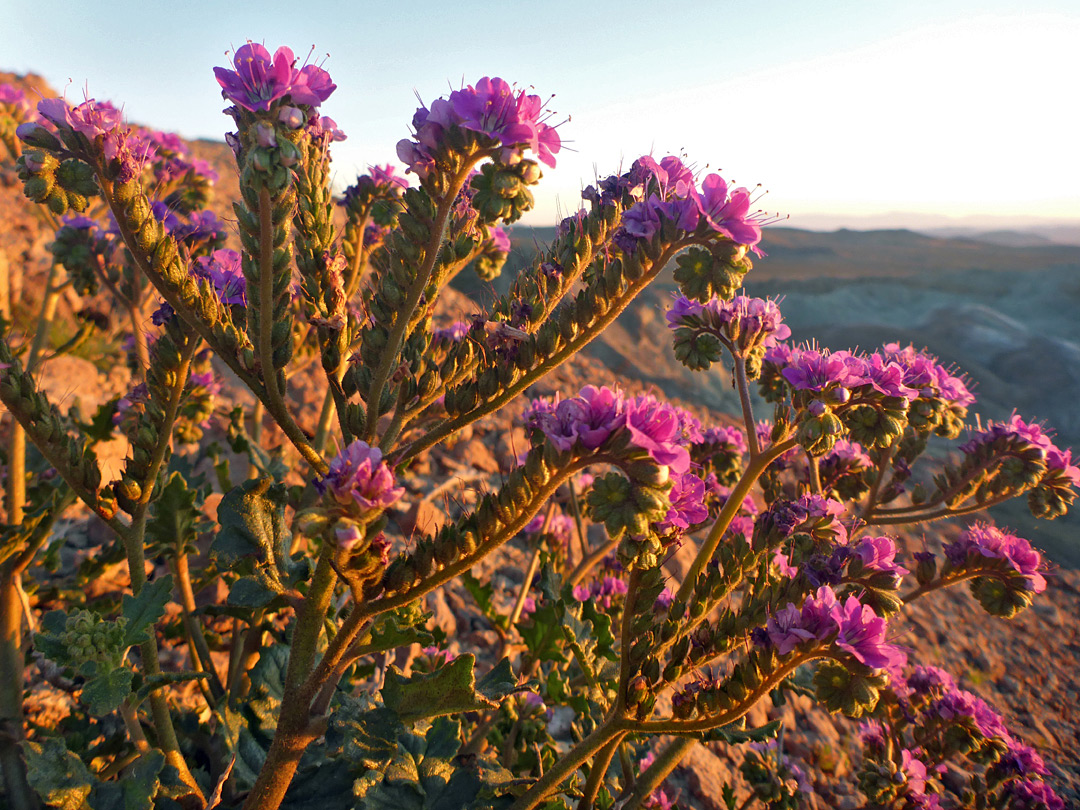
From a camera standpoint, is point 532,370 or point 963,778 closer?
point 532,370

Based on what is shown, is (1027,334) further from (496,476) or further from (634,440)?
(634,440)

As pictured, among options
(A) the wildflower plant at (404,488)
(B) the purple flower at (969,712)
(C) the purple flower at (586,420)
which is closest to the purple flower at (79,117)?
(A) the wildflower plant at (404,488)

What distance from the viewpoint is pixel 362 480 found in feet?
4.85

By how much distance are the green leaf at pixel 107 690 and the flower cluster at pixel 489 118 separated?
1873 millimetres

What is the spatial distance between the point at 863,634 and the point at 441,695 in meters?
1.31

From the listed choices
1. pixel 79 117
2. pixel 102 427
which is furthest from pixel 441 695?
pixel 102 427

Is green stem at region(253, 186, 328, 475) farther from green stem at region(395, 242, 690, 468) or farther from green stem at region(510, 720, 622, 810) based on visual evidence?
green stem at region(510, 720, 622, 810)

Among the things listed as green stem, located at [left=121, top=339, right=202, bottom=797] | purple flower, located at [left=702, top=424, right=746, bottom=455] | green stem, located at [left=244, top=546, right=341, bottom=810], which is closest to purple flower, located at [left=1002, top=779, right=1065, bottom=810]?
purple flower, located at [left=702, top=424, right=746, bottom=455]

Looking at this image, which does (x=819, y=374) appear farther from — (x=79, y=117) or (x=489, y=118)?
(x=79, y=117)

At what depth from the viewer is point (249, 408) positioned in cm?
736

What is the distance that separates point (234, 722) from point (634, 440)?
2073 millimetres

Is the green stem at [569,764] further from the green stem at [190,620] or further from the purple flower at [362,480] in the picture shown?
the green stem at [190,620]

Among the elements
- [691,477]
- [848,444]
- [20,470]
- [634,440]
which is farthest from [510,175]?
[20,470]

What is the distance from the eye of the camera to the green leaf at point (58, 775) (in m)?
1.90
